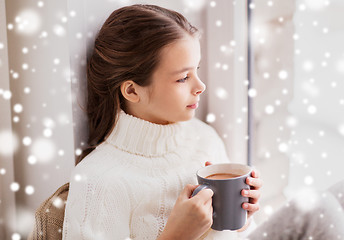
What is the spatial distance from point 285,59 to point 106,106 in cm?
53

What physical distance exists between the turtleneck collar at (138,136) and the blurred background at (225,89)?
0.09m

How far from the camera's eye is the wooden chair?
65 centimetres

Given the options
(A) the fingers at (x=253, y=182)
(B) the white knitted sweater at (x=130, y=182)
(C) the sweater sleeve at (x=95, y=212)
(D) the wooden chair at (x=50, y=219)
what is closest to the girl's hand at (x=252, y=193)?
(A) the fingers at (x=253, y=182)

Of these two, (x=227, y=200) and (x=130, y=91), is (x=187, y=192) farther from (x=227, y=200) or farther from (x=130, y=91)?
(x=130, y=91)

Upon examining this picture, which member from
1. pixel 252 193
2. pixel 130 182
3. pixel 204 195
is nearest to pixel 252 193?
pixel 252 193

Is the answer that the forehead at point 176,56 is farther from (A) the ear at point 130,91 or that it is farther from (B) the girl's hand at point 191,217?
(B) the girl's hand at point 191,217

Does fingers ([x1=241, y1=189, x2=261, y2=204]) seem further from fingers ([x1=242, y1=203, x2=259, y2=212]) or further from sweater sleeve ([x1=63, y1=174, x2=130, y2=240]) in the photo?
sweater sleeve ([x1=63, y1=174, x2=130, y2=240])

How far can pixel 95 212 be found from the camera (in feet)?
2.14

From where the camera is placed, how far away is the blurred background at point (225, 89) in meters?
0.71

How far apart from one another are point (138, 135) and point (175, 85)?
0.14 metres

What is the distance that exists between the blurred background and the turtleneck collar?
0.09 meters

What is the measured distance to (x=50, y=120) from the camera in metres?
0.74

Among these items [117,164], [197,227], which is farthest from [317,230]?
[117,164]

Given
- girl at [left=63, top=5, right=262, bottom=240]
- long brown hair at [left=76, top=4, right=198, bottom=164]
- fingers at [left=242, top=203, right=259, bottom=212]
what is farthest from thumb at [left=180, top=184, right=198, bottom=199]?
long brown hair at [left=76, top=4, right=198, bottom=164]
